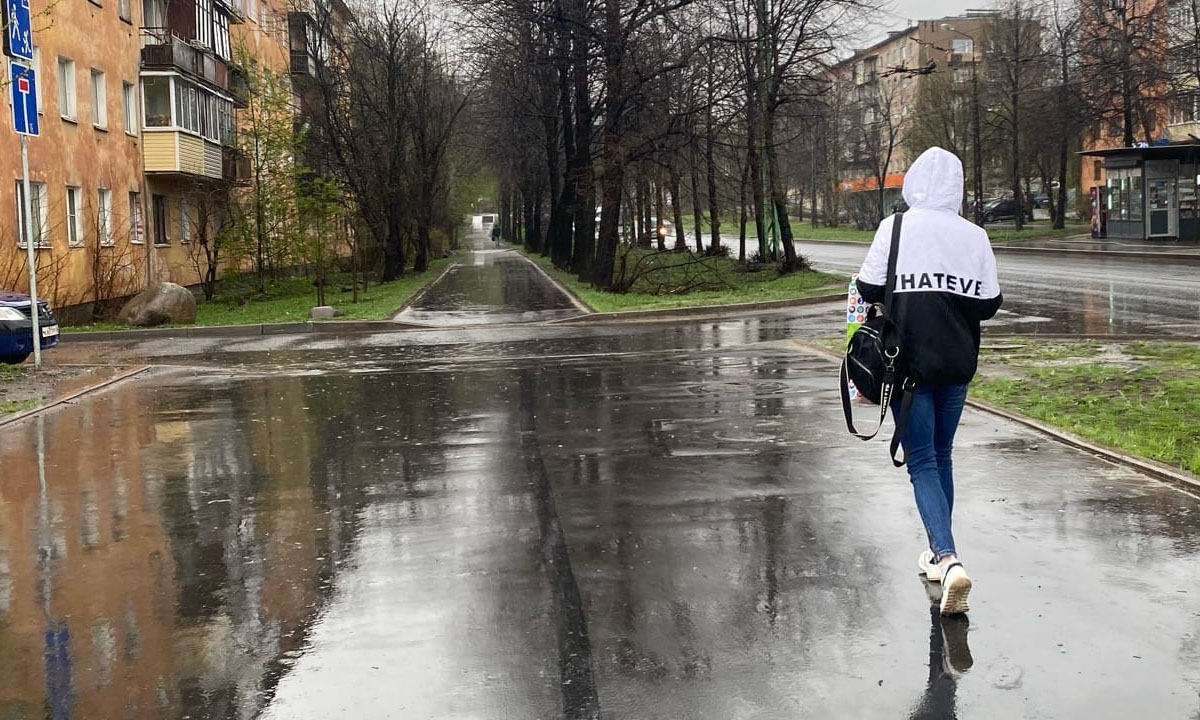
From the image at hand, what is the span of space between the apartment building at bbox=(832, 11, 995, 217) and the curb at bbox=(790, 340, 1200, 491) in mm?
50050

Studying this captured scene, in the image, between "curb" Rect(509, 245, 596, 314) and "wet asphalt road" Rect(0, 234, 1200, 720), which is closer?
"wet asphalt road" Rect(0, 234, 1200, 720)

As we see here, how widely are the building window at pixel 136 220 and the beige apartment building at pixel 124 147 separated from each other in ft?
0.16

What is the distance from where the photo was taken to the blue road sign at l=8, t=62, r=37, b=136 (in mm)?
16656

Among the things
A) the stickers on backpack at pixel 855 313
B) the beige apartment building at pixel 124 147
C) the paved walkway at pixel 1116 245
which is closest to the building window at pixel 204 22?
the beige apartment building at pixel 124 147

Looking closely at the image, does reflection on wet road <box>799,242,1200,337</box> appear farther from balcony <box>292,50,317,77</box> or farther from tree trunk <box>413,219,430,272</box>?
balcony <box>292,50,317,77</box>

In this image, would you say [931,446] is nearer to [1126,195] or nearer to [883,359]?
[883,359]

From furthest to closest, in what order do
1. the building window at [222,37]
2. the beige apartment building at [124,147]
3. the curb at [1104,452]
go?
1. the building window at [222,37]
2. the beige apartment building at [124,147]
3. the curb at [1104,452]

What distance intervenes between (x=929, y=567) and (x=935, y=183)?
1.78 meters

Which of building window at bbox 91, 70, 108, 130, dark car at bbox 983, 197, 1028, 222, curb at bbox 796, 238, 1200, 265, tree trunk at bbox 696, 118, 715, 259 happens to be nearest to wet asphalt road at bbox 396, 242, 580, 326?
tree trunk at bbox 696, 118, 715, 259

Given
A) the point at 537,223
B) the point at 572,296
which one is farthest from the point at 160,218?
the point at 537,223

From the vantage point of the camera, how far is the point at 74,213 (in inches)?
1212

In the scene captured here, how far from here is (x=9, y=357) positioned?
17.6 meters

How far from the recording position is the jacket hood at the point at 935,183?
5.64 meters

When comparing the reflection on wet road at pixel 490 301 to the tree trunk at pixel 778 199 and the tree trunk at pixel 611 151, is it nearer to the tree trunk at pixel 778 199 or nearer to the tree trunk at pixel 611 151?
the tree trunk at pixel 611 151
